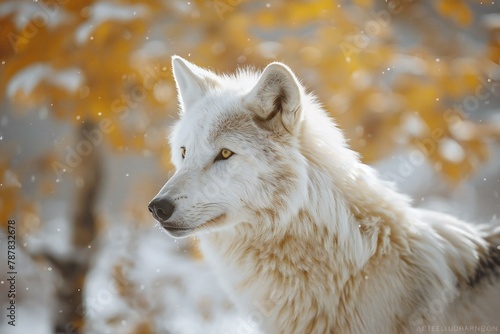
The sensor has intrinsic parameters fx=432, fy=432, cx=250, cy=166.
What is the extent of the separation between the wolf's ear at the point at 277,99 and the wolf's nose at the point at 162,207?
66 centimetres

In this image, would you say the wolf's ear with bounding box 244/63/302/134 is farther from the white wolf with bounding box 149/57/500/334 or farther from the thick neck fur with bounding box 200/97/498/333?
the thick neck fur with bounding box 200/97/498/333

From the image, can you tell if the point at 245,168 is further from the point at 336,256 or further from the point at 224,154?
the point at 336,256

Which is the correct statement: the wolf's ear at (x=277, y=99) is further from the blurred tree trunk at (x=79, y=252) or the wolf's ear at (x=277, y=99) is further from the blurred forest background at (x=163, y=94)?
the blurred tree trunk at (x=79, y=252)

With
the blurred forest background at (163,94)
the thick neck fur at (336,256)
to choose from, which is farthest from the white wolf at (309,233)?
the blurred forest background at (163,94)

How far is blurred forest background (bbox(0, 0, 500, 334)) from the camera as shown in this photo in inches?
159

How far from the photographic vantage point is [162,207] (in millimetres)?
2057

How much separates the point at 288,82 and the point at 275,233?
762 millimetres

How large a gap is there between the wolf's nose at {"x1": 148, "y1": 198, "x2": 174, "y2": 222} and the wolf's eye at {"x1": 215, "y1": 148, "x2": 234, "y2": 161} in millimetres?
356

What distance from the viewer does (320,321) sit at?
2.10 m

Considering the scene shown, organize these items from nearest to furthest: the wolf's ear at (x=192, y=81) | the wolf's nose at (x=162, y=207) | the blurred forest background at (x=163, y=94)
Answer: the wolf's nose at (x=162, y=207) < the wolf's ear at (x=192, y=81) < the blurred forest background at (x=163, y=94)

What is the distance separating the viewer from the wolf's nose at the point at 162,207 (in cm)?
205

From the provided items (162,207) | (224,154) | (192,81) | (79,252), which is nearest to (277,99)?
(224,154)

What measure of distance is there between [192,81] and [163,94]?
2.02m

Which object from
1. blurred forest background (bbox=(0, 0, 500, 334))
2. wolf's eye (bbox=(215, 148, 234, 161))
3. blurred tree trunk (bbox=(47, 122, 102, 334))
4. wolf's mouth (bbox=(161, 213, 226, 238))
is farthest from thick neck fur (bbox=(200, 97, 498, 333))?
blurred tree trunk (bbox=(47, 122, 102, 334))
